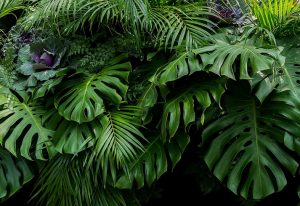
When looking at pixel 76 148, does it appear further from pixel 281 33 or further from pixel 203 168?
pixel 281 33

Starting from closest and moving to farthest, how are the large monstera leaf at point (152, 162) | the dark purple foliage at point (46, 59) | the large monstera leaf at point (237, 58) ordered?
the large monstera leaf at point (237, 58)
the large monstera leaf at point (152, 162)
the dark purple foliage at point (46, 59)

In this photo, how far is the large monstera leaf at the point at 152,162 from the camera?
2115 mm

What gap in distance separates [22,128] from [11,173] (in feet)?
0.75

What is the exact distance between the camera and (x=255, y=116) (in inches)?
82.9

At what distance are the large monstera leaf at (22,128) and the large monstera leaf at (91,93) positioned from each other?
0.42 ft

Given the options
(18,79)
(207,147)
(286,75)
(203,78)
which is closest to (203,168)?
(207,147)

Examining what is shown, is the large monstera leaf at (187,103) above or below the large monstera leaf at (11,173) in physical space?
above

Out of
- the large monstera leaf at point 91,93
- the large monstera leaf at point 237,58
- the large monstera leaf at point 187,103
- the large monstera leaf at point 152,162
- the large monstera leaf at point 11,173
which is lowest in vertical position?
the large monstera leaf at point 152,162

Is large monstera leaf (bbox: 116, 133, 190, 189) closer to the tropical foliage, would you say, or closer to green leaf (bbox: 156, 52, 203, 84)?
the tropical foliage

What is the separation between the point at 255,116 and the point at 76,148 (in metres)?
0.83

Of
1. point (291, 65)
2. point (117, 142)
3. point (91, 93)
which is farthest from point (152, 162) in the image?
point (291, 65)

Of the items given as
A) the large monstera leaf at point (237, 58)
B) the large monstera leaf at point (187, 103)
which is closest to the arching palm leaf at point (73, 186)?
the large monstera leaf at point (187, 103)

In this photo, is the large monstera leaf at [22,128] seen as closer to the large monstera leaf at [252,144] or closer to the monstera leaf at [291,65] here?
the large monstera leaf at [252,144]

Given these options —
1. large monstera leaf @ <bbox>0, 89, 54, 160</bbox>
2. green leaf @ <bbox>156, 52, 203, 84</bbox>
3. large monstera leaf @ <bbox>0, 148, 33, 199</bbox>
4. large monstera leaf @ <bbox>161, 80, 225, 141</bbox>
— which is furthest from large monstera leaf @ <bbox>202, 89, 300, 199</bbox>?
large monstera leaf @ <bbox>0, 148, 33, 199</bbox>
